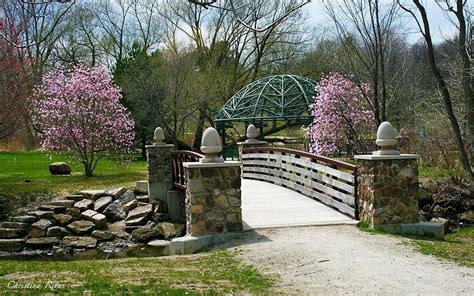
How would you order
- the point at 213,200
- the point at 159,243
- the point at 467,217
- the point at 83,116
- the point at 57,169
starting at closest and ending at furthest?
the point at 213,200, the point at 467,217, the point at 159,243, the point at 83,116, the point at 57,169

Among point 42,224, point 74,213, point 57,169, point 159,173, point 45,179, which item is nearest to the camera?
point 42,224

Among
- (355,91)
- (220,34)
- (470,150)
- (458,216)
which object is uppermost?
(220,34)

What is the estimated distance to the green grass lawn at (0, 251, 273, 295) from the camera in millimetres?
5141

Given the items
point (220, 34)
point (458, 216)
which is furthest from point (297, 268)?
point (220, 34)

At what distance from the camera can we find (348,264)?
20.0ft

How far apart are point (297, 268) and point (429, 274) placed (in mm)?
1387

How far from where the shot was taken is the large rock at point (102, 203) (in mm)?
14820

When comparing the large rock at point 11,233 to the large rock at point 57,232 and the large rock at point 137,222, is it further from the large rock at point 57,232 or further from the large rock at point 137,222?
the large rock at point 137,222

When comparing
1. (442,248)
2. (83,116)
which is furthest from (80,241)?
(442,248)

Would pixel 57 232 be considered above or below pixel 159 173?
below

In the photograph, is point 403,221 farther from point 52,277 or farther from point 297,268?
point 52,277

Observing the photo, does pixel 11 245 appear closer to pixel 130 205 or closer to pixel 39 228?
pixel 39 228

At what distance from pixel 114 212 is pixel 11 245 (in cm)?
281

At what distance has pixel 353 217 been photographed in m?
9.07
